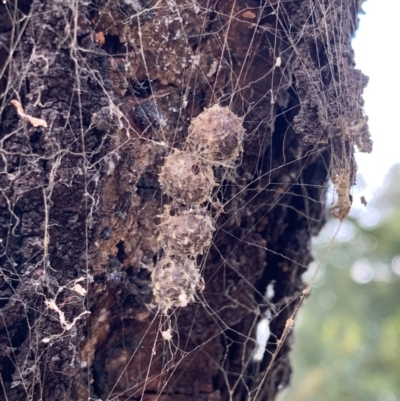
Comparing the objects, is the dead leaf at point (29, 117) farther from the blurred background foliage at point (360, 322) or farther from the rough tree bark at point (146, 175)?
the blurred background foliage at point (360, 322)

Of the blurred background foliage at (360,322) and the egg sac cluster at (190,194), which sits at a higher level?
the egg sac cluster at (190,194)

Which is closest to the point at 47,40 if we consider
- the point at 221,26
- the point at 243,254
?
the point at 221,26

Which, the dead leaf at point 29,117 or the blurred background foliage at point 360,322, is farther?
the blurred background foliage at point 360,322

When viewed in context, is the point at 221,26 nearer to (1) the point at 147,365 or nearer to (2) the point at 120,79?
(2) the point at 120,79

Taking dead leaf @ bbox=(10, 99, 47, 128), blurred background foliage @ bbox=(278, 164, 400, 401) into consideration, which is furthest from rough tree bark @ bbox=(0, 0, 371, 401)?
blurred background foliage @ bbox=(278, 164, 400, 401)

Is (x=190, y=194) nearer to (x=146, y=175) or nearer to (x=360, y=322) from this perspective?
(x=146, y=175)

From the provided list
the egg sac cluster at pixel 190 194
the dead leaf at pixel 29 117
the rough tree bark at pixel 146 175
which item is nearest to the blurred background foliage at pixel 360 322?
the rough tree bark at pixel 146 175
